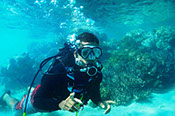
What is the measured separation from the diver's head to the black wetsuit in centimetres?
19

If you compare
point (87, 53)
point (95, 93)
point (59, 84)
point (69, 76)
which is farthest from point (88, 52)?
point (95, 93)

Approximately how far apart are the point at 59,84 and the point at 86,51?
100cm

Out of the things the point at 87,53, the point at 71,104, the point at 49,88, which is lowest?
the point at 71,104

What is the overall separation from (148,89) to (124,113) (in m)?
2.37

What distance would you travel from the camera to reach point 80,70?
2656 mm

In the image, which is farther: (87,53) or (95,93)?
(95,93)

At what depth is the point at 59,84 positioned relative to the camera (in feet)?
8.18

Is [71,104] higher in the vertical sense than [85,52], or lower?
lower

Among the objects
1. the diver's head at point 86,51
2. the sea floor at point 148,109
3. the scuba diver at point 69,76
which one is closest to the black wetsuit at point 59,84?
the scuba diver at point 69,76

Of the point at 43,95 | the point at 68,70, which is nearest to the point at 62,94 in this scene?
the point at 43,95

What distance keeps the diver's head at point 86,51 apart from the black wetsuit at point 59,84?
0.62ft

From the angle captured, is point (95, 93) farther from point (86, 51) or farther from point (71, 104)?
point (71, 104)

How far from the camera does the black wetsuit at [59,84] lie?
2332 mm

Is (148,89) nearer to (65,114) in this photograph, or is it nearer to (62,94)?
(65,114)
